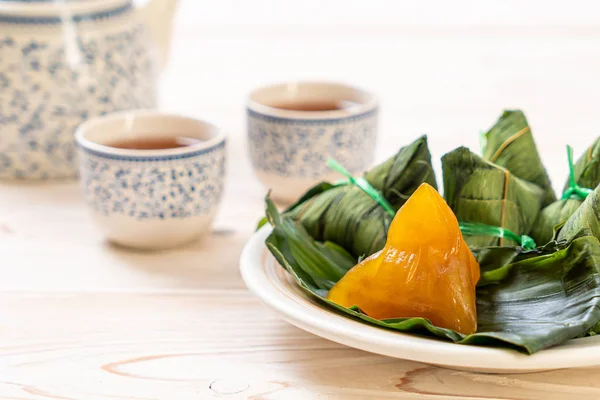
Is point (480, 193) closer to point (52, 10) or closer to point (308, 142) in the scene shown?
point (308, 142)

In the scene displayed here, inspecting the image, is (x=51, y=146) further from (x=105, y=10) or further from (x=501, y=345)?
(x=501, y=345)

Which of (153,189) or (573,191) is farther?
(153,189)

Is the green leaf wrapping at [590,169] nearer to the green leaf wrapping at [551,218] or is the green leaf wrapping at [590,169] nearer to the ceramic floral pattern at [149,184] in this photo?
the green leaf wrapping at [551,218]

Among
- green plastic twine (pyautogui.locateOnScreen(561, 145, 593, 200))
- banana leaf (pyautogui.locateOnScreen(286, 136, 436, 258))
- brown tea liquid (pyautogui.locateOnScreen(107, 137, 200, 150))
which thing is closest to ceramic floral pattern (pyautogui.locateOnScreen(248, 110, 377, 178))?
brown tea liquid (pyautogui.locateOnScreen(107, 137, 200, 150))

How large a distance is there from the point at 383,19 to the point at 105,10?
1397 millimetres

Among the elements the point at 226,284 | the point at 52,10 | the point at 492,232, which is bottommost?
the point at 226,284

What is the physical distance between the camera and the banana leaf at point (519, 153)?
824mm

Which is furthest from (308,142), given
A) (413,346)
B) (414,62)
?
(414,62)

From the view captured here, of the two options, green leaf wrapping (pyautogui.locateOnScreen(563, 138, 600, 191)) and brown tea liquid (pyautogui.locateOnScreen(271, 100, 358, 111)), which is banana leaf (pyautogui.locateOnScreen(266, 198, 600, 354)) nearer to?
green leaf wrapping (pyautogui.locateOnScreen(563, 138, 600, 191))

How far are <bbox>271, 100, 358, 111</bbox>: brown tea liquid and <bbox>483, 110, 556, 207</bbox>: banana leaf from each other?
0.33 metres

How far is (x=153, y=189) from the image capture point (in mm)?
910

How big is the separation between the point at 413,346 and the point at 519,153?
29 centimetres

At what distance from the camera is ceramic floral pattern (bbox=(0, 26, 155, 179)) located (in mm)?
1086

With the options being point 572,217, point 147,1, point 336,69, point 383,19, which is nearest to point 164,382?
point 572,217
